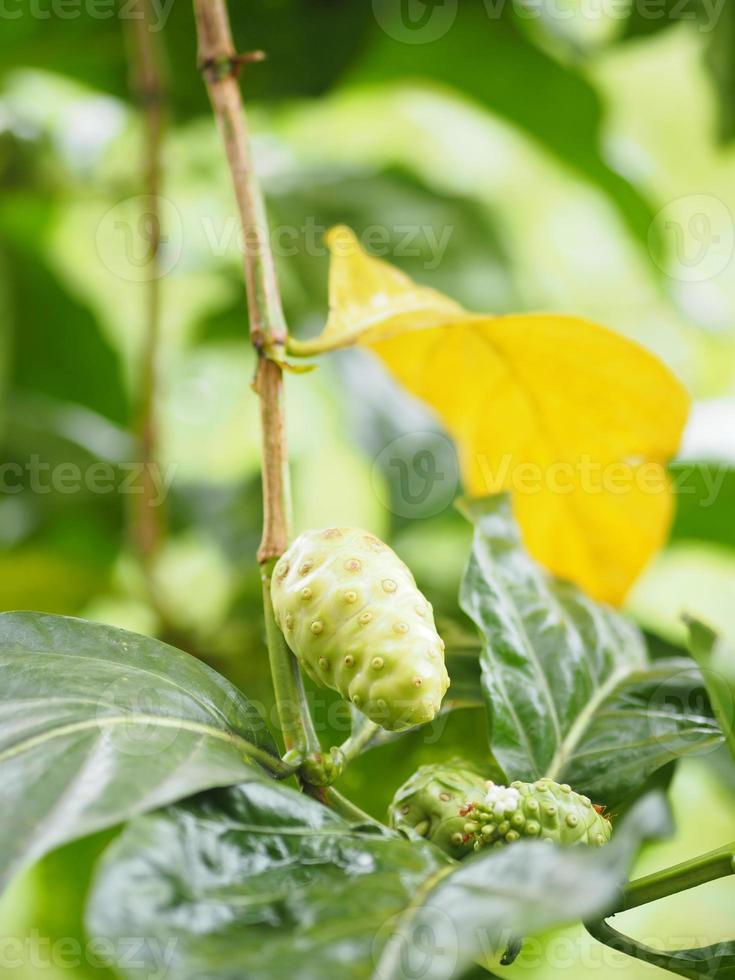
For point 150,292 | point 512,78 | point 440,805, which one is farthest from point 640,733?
point 512,78

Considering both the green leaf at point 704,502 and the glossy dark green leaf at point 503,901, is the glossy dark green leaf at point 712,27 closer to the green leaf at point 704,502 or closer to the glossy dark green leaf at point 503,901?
the green leaf at point 704,502

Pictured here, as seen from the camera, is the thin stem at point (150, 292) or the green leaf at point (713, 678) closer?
the green leaf at point (713, 678)

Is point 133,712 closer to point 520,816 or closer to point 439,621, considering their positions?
point 520,816

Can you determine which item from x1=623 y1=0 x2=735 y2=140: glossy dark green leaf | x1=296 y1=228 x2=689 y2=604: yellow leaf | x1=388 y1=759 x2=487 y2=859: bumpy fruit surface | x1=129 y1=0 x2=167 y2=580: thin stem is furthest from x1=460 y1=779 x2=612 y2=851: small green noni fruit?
x1=623 y1=0 x2=735 y2=140: glossy dark green leaf

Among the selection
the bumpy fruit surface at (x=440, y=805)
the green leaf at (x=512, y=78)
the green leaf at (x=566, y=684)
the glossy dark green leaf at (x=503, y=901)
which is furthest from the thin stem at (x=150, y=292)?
the glossy dark green leaf at (x=503, y=901)

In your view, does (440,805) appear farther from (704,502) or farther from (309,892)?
(704,502)

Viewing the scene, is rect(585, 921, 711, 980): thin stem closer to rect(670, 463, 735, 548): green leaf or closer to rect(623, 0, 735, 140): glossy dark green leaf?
rect(670, 463, 735, 548): green leaf
